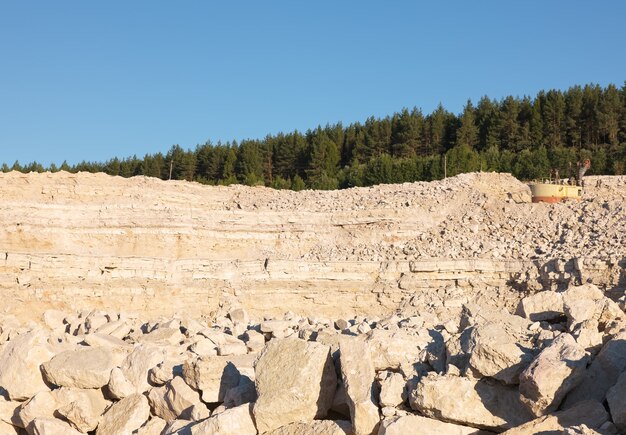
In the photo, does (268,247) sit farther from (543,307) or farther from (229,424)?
(229,424)

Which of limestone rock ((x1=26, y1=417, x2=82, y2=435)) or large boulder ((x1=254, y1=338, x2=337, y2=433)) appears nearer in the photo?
large boulder ((x1=254, y1=338, x2=337, y2=433))

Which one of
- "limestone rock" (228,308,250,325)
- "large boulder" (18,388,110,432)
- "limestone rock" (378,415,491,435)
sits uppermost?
"limestone rock" (378,415,491,435)

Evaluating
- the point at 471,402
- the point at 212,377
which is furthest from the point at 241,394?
the point at 471,402

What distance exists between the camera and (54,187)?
1817 centimetres

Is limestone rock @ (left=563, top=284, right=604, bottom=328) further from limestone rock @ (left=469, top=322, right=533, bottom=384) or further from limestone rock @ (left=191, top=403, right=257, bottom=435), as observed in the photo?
limestone rock @ (left=191, top=403, right=257, bottom=435)

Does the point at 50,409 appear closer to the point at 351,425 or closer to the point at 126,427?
the point at 126,427

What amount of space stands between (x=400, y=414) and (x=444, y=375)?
582mm

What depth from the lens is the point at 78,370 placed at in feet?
25.9

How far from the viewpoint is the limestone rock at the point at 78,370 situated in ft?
25.9

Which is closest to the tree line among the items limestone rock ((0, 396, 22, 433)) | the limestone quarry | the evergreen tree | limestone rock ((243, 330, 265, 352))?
the evergreen tree

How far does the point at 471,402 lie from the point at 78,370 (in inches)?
193

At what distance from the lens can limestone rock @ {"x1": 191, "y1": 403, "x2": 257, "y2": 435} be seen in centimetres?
635

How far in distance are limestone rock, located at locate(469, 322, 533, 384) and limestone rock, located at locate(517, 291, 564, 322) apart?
1934 mm

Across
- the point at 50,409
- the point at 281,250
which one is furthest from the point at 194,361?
the point at 281,250
